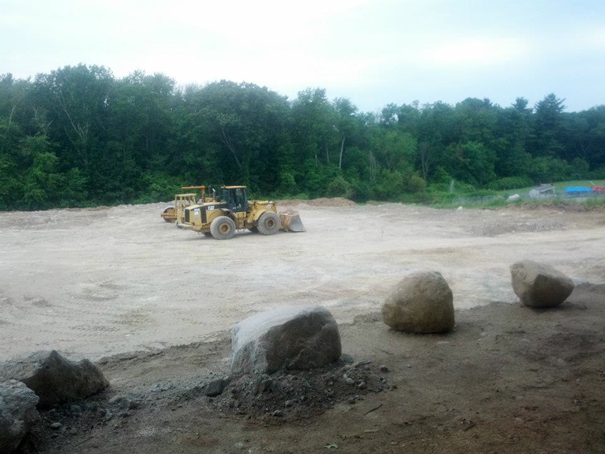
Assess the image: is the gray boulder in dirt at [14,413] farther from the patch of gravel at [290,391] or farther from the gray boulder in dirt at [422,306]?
the gray boulder in dirt at [422,306]

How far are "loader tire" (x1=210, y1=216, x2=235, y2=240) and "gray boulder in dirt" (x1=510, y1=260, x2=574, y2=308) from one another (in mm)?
13610

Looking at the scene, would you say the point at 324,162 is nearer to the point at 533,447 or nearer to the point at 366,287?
the point at 366,287

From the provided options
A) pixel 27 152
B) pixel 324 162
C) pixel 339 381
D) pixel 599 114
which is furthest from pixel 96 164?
pixel 339 381

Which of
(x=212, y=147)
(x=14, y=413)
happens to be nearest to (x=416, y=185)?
(x=212, y=147)

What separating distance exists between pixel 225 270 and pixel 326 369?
8.78 metres

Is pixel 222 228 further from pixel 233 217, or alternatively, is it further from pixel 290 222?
pixel 290 222

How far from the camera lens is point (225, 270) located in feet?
48.0

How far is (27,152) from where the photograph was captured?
41.5 m

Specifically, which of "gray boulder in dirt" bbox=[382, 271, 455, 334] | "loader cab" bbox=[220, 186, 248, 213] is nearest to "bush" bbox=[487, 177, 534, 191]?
"loader cab" bbox=[220, 186, 248, 213]

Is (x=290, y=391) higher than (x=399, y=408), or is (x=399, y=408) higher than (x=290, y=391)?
(x=290, y=391)

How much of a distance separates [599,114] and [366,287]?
38.8 m

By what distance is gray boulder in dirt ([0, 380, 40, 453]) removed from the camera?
4160 millimetres

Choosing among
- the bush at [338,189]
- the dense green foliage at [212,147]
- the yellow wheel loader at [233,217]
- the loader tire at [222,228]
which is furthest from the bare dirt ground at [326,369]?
the bush at [338,189]

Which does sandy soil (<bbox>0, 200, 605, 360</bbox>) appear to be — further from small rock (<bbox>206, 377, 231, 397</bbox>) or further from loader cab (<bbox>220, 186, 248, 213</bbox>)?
small rock (<bbox>206, 377, 231, 397</bbox>)
